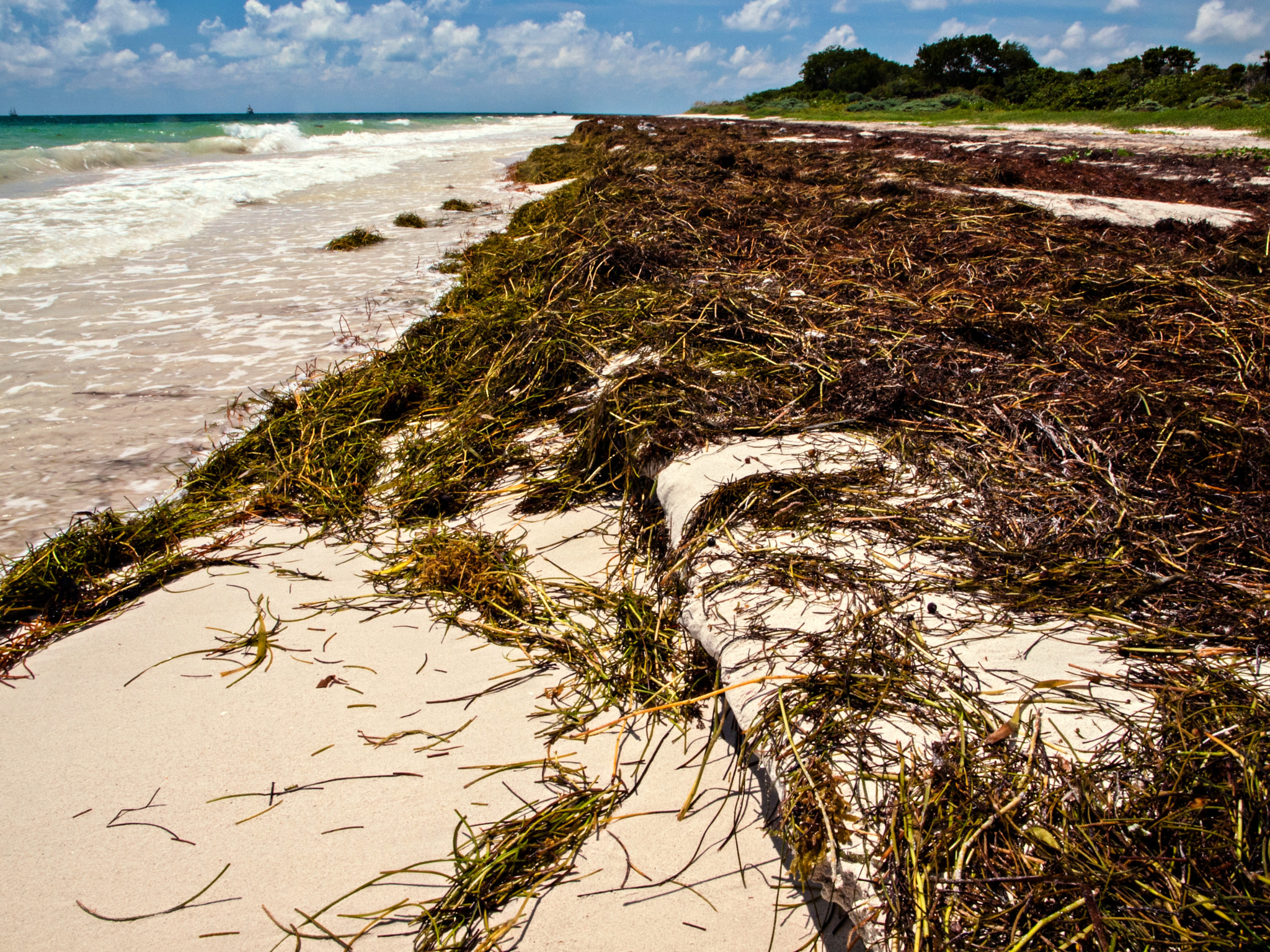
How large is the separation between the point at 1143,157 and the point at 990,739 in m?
11.0

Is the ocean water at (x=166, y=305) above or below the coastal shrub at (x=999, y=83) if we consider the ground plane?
below

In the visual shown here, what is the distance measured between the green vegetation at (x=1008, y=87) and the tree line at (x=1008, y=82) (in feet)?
0.19

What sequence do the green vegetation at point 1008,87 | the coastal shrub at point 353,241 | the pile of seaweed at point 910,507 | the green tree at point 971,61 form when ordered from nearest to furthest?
the pile of seaweed at point 910,507, the coastal shrub at point 353,241, the green vegetation at point 1008,87, the green tree at point 971,61

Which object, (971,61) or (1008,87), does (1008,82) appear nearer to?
(1008,87)

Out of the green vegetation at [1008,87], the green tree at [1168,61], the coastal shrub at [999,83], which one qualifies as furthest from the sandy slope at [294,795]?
the green tree at [1168,61]

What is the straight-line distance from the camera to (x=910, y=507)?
73.2 inches

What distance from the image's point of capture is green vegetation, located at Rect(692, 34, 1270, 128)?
21297 mm

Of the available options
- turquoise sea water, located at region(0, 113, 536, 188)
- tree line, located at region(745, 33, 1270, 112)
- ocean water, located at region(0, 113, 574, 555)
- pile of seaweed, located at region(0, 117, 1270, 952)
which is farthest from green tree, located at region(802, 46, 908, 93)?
pile of seaweed, located at region(0, 117, 1270, 952)

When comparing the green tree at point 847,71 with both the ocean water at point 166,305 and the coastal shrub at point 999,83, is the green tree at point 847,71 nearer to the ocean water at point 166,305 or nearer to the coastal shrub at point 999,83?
the coastal shrub at point 999,83

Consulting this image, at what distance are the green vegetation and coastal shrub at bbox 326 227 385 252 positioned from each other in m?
17.4

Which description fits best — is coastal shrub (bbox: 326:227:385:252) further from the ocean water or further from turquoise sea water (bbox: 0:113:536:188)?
turquoise sea water (bbox: 0:113:536:188)

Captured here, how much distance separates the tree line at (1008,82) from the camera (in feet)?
77.9

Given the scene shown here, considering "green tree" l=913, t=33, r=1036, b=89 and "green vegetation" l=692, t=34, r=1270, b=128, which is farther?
"green tree" l=913, t=33, r=1036, b=89

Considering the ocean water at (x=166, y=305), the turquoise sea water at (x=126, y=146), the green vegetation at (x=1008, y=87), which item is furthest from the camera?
the green vegetation at (x=1008, y=87)
